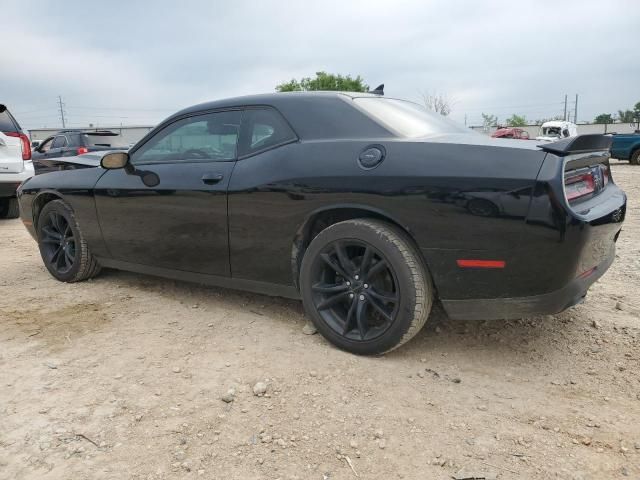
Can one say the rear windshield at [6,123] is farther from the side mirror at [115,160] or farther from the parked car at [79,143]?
the side mirror at [115,160]

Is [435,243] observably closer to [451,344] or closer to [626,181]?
[451,344]

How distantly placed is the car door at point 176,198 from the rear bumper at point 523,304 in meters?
1.47

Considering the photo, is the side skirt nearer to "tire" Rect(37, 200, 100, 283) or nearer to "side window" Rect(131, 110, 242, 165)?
"tire" Rect(37, 200, 100, 283)

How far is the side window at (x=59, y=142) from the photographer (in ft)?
40.7

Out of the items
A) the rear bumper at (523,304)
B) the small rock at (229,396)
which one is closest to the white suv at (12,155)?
the small rock at (229,396)

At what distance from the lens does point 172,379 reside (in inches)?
104

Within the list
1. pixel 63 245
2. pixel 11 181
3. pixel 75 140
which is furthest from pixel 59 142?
pixel 63 245

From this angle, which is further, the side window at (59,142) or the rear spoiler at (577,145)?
the side window at (59,142)

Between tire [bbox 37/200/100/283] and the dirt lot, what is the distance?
0.67 metres

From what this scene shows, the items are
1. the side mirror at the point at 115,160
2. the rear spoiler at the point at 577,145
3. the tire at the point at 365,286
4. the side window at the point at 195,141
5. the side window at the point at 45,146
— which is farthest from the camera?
the side window at the point at 45,146

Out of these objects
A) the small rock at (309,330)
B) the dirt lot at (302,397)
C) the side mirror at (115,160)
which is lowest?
the dirt lot at (302,397)

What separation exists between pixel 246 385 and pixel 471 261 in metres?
1.24

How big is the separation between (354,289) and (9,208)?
A: 25.3ft

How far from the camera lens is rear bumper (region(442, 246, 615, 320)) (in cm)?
240
